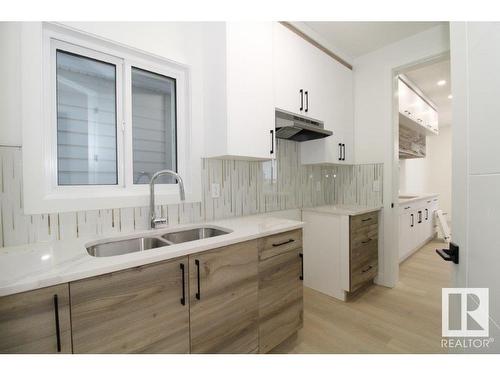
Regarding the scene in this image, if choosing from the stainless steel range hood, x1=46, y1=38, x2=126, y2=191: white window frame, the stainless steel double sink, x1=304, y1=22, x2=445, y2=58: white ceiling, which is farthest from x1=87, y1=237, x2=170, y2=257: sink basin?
x1=304, y1=22, x2=445, y2=58: white ceiling

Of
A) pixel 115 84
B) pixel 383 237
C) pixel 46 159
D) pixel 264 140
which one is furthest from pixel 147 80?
pixel 383 237

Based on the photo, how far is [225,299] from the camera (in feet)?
3.78

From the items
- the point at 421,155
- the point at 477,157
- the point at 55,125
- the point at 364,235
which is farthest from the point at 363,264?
the point at 421,155

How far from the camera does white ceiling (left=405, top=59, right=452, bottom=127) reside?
2.84 m

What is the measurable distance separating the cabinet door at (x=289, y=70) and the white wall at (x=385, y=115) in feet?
3.38

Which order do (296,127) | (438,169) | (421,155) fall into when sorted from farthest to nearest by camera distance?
(438,169) < (421,155) < (296,127)

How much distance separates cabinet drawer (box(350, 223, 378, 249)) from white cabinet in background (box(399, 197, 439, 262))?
0.79 meters

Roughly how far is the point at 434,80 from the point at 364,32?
1.86m

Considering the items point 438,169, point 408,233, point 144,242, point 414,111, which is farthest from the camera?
point 438,169

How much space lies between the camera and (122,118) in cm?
146

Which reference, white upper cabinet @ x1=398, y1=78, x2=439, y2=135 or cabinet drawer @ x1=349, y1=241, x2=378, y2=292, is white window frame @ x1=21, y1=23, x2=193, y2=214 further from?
white upper cabinet @ x1=398, y1=78, x2=439, y2=135

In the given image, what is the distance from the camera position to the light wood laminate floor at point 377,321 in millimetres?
1535

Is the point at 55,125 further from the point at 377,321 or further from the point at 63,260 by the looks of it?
the point at 377,321

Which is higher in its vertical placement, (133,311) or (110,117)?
(110,117)
